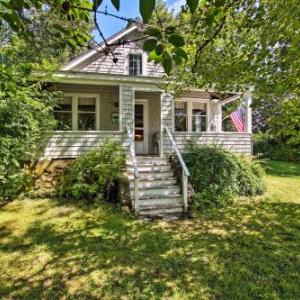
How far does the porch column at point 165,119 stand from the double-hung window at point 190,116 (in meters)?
2.63

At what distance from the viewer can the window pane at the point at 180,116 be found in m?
14.1

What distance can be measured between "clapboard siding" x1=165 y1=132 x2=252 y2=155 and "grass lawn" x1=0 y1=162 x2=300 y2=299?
3393 mm

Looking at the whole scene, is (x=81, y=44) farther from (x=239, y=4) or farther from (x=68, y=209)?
(x=68, y=209)

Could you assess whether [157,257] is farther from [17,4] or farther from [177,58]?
[17,4]

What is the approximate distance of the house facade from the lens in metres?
9.95

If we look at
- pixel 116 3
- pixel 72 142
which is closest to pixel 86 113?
pixel 72 142

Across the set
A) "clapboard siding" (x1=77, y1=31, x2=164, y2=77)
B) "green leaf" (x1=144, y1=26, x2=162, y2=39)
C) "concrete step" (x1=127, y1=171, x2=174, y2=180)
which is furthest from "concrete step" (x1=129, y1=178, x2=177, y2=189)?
"green leaf" (x1=144, y1=26, x2=162, y2=39)

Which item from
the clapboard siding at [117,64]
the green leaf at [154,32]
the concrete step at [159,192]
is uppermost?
the clapboard siding at [117,64]

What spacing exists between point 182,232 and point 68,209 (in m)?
3.06

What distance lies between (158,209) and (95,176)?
6.95 feet

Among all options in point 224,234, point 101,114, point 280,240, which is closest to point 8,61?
point 101,114

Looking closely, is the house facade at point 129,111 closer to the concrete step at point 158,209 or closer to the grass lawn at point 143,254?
the concrete step at point 158,209

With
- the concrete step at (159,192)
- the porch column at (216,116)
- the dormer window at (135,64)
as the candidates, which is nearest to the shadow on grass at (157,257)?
the concrete step at (159,192)

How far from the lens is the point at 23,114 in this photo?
8.00 m
